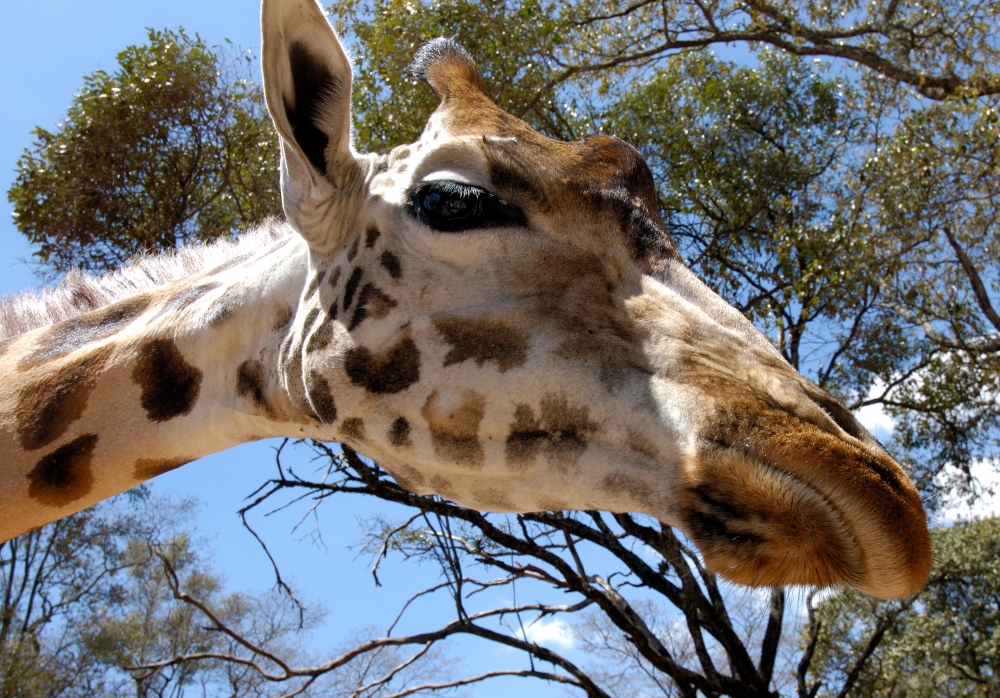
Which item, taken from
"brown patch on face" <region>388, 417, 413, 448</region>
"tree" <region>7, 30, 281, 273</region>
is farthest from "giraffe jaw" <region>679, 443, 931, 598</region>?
"tree" <region>7, 30, 281, 273</region>

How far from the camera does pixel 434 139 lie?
91.3 inches

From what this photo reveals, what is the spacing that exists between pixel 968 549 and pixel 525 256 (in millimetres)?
14941

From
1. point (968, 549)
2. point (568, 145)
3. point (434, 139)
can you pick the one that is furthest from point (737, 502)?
point (968, 549)

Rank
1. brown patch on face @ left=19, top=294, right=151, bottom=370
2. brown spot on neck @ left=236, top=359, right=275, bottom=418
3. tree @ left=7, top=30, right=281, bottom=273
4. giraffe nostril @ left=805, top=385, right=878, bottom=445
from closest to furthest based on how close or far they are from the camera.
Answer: giraffe nostril @ left=805, top=385, right=878, bottom=445, brown spot on neck @ left=236, top=359, right=275, bottom=418, brown patch on face @ left=19, top=294, right=151, bottom=370, tree @ left=7, top=30, right=281, bottom=273

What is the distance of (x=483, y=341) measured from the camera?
6.47ft

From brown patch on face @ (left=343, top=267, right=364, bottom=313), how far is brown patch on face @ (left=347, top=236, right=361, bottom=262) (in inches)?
1.8

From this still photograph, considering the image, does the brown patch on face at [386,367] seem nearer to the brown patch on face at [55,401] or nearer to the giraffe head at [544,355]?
the giraffe head at [544,355]

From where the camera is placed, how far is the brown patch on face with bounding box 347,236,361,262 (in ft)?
7.34

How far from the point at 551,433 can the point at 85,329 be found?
1.80m

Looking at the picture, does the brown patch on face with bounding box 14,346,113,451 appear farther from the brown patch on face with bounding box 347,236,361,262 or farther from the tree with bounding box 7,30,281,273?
the tree with bounding box 7,30,281,273

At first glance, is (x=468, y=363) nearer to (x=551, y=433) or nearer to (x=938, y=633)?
(x=551, y=433)

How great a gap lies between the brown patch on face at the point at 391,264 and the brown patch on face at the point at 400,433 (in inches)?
15.1

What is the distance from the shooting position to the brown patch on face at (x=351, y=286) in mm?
2174

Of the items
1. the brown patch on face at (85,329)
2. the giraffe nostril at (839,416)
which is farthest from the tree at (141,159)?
the giraffe nostril at (839,416)
